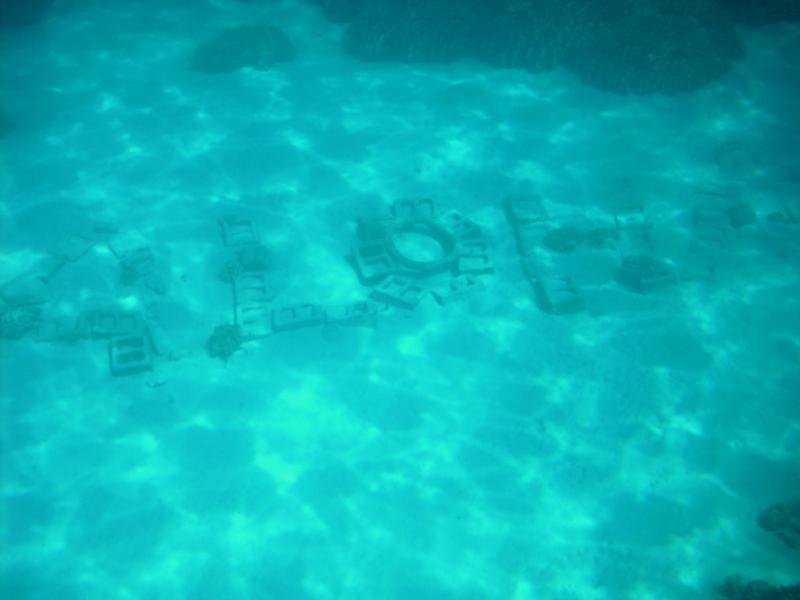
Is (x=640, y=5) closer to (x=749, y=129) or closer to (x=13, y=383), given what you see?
(x=749, y=129)

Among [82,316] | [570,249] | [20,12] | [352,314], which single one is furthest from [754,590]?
[20,12]

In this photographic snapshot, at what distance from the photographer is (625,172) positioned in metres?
18.4

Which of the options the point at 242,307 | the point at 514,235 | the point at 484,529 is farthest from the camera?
the point at 514,235

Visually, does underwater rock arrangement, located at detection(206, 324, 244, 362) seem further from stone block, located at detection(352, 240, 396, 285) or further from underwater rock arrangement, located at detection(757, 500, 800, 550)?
underwater rock arrangement, located at detection(757, 500, 800, 550)

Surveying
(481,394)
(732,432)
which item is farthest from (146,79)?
(732,432)

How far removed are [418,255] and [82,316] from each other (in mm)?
8729

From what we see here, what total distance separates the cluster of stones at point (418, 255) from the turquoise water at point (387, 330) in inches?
3.6

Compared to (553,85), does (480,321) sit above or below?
below

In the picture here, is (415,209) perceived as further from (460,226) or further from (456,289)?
(456,289)

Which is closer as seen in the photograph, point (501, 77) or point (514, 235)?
point (514, 235)

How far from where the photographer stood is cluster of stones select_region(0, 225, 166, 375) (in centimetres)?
1245

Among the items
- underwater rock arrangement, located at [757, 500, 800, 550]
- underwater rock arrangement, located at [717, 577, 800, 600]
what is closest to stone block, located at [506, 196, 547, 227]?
underwater rock arrangement, located at [757, 500, 800, 550]

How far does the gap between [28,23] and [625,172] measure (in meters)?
24.8

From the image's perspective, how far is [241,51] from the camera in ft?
69.6
